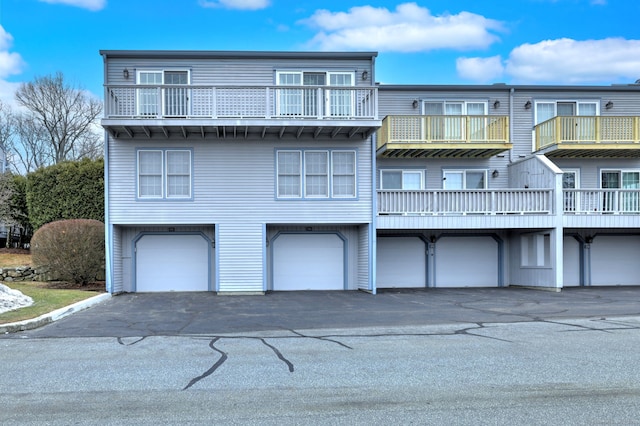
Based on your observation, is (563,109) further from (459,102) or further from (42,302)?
(42,302)

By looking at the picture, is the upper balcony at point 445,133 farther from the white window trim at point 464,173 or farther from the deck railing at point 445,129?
the white window trim at point 464,173

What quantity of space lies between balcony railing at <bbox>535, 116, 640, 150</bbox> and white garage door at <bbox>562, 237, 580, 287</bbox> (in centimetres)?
408

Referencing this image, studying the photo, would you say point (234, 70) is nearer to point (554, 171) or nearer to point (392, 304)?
point (392, 304)

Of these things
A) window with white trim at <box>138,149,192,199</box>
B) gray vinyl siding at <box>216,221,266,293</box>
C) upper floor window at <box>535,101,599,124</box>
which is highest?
upper floor window at <box>535,101,599,124</box>

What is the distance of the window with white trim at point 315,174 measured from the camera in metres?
17.9

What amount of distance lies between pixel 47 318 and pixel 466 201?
43.8 feet

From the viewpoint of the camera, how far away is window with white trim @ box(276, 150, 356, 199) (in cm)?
1786

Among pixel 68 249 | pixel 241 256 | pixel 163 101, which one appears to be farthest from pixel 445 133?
pixel 68 249

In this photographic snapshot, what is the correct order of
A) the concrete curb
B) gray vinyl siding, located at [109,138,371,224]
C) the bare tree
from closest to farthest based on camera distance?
the concrete curb
gray vinyl siding, located at [109,138,371,224]
the bare tree

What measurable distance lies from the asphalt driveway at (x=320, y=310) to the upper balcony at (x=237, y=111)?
5.30m

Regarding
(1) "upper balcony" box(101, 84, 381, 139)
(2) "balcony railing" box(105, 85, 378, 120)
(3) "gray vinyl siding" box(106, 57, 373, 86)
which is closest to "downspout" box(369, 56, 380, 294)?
(1) "upper balcony" box(101, 84, 381, 139)

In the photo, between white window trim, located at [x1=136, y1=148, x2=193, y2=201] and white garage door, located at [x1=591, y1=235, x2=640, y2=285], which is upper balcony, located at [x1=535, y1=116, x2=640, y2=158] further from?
white window trim, located at [x1=136, y1=148, x2=193, y2=201]

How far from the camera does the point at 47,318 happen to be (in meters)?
10.8

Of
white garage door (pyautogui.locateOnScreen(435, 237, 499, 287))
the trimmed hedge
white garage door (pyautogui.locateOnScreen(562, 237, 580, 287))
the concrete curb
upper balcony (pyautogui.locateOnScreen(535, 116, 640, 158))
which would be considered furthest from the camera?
the trimmed hedge
